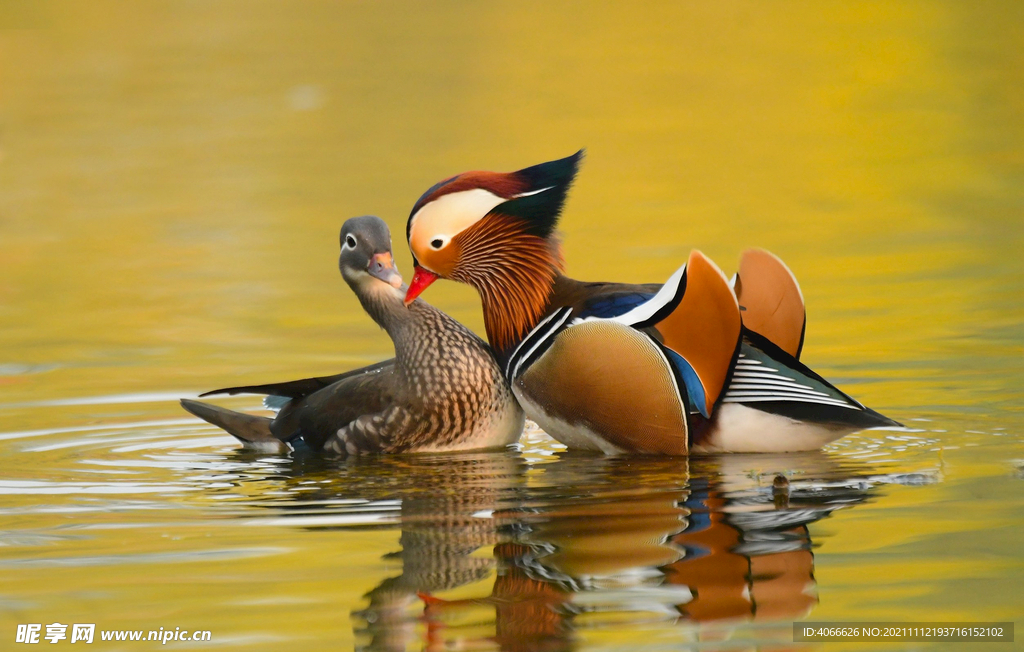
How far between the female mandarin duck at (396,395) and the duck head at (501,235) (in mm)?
201

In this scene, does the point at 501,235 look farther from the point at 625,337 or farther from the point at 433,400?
the point at 625,337

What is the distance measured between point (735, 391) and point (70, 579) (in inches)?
107

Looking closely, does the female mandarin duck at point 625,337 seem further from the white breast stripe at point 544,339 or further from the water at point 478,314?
the water at point 478,314

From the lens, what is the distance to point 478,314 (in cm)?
956

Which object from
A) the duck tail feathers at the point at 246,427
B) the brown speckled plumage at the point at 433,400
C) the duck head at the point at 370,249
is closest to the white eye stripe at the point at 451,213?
the duck head at the point at 370,249

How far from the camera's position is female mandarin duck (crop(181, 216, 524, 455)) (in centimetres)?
656

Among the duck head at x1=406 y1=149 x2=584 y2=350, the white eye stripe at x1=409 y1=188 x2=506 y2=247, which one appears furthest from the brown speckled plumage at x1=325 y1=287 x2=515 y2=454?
the white eye stripe at x1=409 y1=188 x2=506 y2=247

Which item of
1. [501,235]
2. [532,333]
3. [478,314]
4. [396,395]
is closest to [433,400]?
[396,395]

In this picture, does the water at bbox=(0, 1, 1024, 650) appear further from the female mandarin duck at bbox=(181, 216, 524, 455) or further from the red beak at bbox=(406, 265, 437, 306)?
the red beak at bbox=(406, 265, 437, 306)

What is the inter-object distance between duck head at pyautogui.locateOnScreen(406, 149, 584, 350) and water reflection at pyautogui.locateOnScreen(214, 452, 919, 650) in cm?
71

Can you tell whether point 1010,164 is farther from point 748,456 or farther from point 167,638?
point 167,638

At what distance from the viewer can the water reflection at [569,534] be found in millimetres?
4090

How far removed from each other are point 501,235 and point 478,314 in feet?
9.72

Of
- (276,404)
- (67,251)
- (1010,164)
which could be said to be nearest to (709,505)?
(276,404)
